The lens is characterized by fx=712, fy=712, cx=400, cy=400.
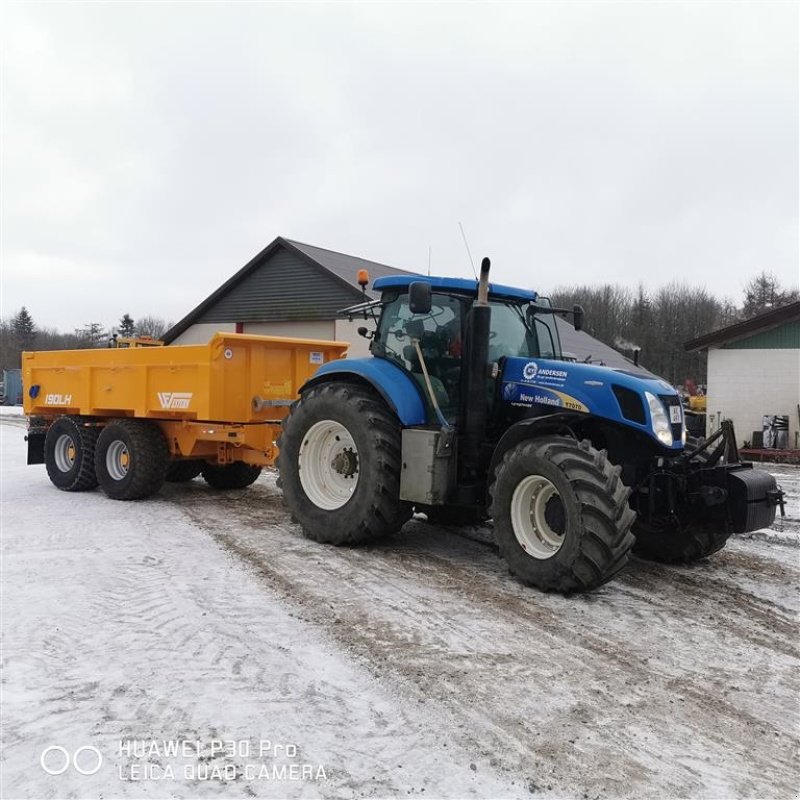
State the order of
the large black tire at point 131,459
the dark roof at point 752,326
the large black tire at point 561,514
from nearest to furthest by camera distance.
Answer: the large black tire at point 561,514
the large black tire at point 131,459
the dark roof at point 752,326

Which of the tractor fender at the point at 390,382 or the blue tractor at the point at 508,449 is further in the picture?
the tractor fender at the point at 390,382

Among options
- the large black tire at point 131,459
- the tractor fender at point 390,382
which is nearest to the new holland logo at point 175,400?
the large black tire at point 131,459

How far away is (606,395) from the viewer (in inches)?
196

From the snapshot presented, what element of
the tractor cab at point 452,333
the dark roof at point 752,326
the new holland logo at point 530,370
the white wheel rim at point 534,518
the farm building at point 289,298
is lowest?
the white wheel rim at point 534,518

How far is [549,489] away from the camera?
497 cm

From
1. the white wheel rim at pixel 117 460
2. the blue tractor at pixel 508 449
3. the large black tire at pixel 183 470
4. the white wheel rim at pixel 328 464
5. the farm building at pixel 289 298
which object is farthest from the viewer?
the farm building at pixel 289 298

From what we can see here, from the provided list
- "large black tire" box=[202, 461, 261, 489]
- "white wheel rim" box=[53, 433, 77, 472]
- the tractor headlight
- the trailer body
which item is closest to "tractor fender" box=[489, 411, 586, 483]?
the tractor headlight

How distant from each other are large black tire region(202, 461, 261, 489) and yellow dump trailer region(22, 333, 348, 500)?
0.01 meters

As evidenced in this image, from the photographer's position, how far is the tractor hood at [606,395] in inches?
193

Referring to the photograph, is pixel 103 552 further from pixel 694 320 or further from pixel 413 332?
pixel 694 320

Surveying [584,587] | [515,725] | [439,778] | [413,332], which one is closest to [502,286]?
[413,332]

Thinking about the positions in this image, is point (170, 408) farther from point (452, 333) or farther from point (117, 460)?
point (452, 333)

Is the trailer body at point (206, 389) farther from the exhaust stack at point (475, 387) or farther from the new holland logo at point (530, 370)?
the new holland logo at point (530, 370)

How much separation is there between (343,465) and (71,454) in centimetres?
483
